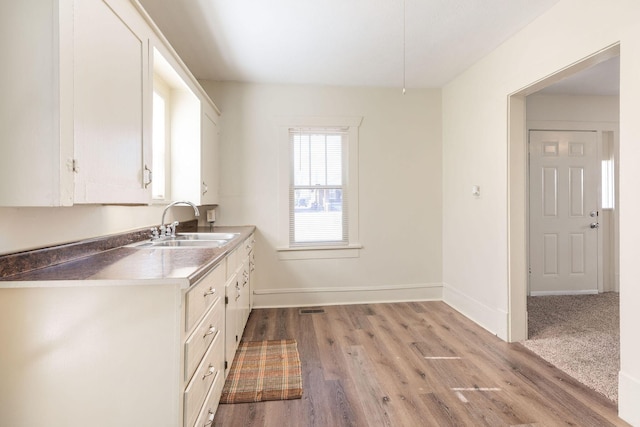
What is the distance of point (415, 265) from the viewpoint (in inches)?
153

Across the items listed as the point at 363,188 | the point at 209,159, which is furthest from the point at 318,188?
the point at 209,159

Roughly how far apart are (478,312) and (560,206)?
2.07 metres

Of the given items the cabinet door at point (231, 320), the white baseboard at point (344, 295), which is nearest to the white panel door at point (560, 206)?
the white baseboard at point (344, 295)

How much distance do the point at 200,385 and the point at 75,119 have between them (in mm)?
1205

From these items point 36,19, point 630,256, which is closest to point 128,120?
point 36,19

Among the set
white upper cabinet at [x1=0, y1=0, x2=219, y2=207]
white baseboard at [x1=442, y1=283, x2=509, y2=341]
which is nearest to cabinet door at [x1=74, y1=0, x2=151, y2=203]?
white upper cabinet at [x1=0, y1=0, x2=219, y2=207]

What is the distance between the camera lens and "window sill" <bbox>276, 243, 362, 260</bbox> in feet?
12.1

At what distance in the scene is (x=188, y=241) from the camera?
2.49 metres

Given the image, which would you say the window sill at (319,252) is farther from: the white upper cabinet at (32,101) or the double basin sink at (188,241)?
the white upper cabinet at (32,101)

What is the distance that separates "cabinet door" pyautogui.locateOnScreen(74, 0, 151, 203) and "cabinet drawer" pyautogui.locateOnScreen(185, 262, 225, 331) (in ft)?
1.77

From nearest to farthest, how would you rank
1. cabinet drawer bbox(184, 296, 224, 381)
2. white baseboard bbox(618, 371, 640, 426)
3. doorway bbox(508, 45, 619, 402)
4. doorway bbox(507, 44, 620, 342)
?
cabinet drawer bbox(184, 296, 224, 381) → white baseboard bbox(618, 371, 640, 426) → doorway bbox(507, 44, 620, 342) → doorway bbox(508, 45, 619, 402)

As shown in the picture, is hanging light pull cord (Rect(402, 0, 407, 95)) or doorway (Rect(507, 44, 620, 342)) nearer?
hanging light pull cord (Rect(402, 0, 407, 95))

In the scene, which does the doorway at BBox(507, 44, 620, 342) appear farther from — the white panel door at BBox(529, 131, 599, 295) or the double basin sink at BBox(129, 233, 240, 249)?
the double basin sink at BBox(129, 233, 240, 249)

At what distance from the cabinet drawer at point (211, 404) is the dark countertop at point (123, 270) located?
664 millimetres
